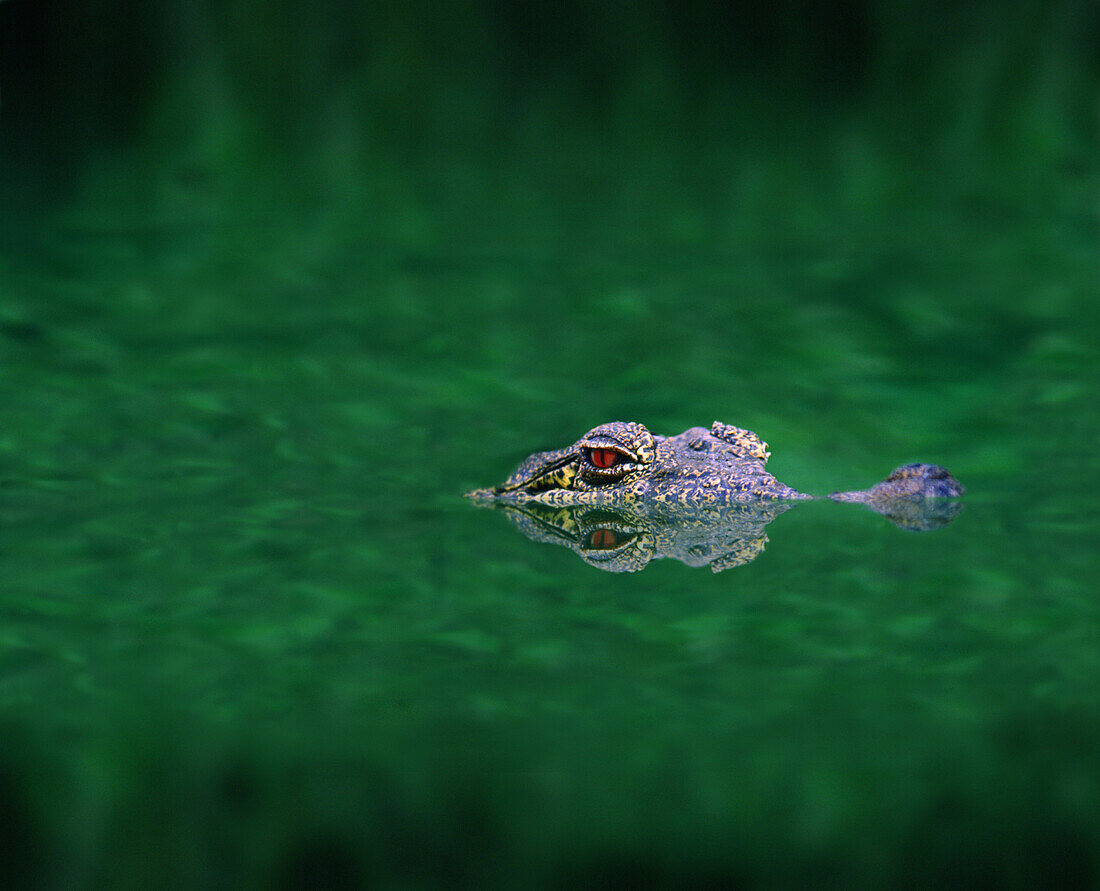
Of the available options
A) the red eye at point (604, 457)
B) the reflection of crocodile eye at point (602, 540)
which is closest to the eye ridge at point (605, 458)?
the red eye at point (604, 457)

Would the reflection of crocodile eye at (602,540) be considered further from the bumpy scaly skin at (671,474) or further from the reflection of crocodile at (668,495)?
the bumpy scaly skin at (671,474)

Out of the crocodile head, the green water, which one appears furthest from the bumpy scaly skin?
the green water

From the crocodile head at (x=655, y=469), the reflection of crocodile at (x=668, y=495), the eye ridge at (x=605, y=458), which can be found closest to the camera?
the reflection of crocodile at (x=668, y=495)

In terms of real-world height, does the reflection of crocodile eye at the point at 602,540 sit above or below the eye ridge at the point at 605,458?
below

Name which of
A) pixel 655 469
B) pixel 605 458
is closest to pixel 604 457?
pixel 605 458

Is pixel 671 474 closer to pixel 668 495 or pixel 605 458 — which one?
pixel 668 495

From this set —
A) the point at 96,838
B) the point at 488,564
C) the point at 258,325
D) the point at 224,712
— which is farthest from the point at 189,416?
the point at 96,838

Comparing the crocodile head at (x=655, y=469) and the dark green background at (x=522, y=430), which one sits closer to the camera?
the dark green background at (x=522, y=430)

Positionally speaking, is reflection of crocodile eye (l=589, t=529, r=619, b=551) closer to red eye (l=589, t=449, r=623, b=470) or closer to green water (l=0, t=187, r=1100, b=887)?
green water (l=0, t=187, r=1100, b=887)

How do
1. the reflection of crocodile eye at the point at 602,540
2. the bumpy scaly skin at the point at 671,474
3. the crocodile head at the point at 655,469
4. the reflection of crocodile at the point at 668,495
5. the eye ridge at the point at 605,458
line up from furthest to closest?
the eye ridge at the point at 605,458 → the crocodile head at the point at 655,469 → the bumpy scaly skin at the point at 671,474 → the reflection of crocodile at the point at 668,495 → the reflection of crocodile eye at the point at 602,540

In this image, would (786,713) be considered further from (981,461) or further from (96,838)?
(981,461)
